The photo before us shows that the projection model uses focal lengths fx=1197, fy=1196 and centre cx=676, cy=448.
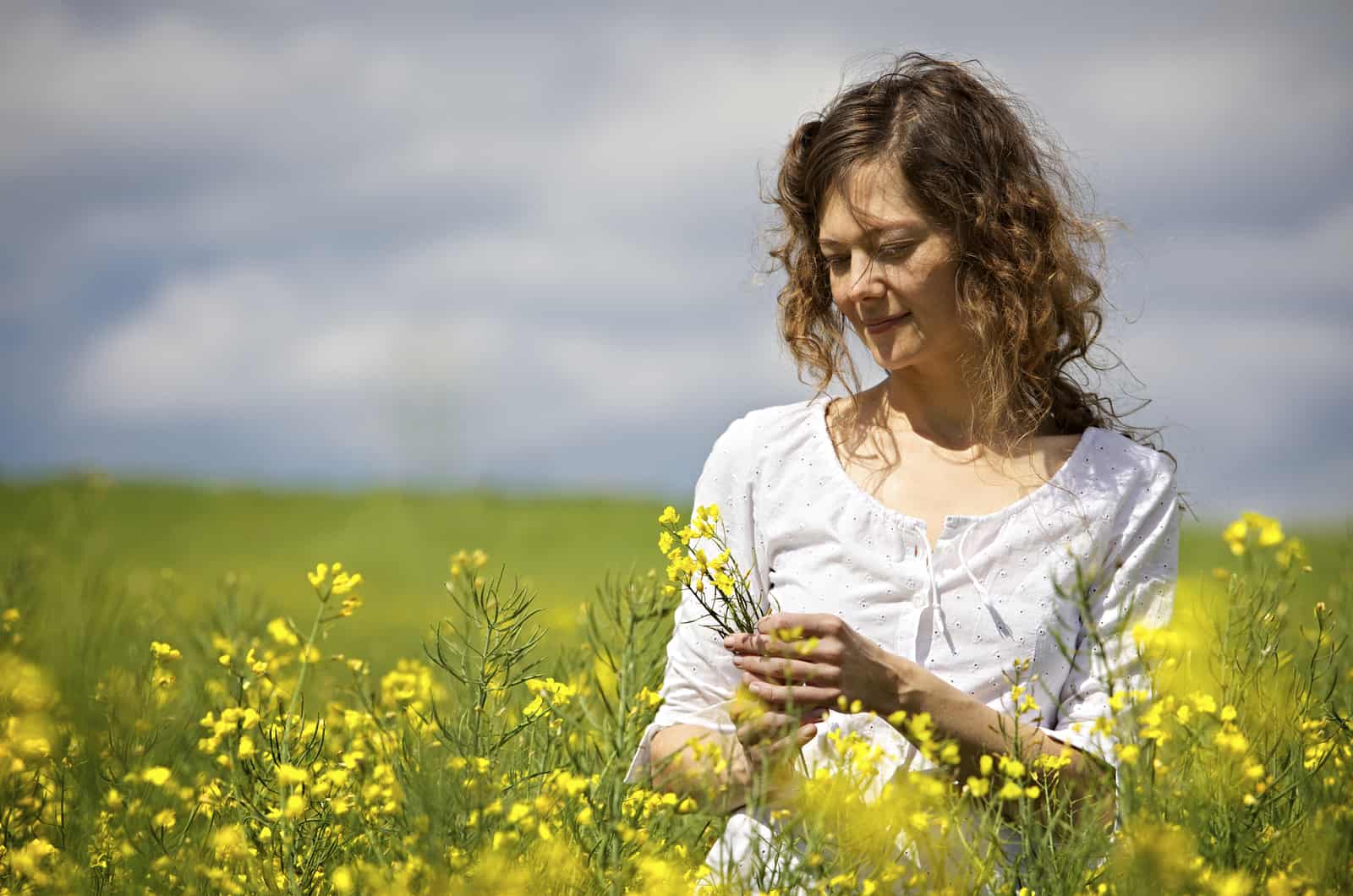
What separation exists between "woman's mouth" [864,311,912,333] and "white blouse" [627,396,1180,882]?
0.35m

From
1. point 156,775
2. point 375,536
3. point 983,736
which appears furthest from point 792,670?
point 375,536

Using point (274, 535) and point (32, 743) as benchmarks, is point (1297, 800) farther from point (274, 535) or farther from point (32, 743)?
point (274, 535)

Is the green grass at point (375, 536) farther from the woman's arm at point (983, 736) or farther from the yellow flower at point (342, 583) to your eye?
the woman's arm at point (983, 736)

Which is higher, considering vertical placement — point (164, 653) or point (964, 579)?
point (964, 579)

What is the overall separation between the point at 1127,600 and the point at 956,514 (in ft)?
1.30

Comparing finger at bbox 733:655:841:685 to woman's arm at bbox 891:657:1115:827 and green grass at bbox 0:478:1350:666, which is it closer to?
woman's arm at bbox 891:657:1115:827

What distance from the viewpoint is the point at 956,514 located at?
8.68 feet

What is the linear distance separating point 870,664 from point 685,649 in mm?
577

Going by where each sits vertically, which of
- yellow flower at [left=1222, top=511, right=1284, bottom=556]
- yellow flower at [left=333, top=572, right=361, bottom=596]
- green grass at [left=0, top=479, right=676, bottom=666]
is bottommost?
green grass at [left=0, top=479, right=676, bottom=666]

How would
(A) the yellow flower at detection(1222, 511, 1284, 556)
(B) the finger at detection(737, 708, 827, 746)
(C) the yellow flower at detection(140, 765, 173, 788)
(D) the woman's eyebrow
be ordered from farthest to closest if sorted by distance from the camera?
(D) the woman's eyebrow
(C) the yellow flower at detection(140, 765, 173, 788)
(B) the finger at detection(737, 708, 827, 746)
(A) the yellow flower at detection(1222, 511, 1284, 556)

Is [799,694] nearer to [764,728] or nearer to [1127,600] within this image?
[764,728]

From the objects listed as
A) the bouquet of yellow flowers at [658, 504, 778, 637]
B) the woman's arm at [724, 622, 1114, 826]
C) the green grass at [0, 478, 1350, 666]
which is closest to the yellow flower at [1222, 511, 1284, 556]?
the woman's arm at [724, 622, 1114, 826]

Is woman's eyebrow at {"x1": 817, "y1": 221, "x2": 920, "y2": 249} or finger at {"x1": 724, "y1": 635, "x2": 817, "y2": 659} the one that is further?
woman's eyebrow at {"x1": 817, "y1": 221, "x2": 920, "y2": 249}

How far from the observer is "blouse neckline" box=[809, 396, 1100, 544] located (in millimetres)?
2598
